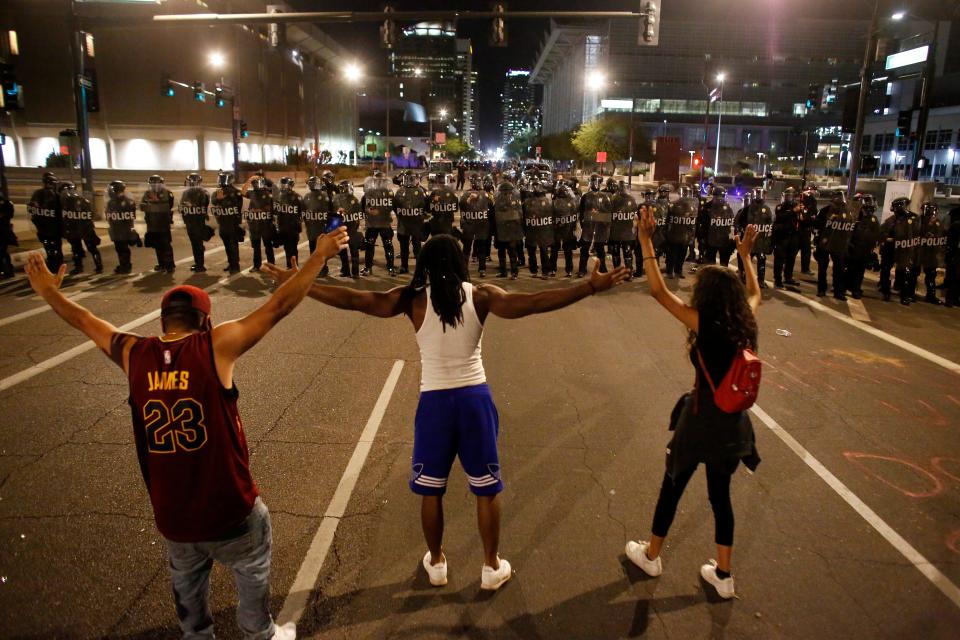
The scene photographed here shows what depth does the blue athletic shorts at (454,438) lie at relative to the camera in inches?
136

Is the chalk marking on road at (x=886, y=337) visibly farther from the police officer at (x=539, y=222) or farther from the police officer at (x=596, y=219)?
the police officer at (x=539, y=222)

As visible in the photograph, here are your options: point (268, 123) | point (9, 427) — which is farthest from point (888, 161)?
point (9, 427)

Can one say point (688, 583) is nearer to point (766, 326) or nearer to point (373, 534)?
point (373, 534)

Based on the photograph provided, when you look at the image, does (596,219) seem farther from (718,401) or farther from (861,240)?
(718,401)

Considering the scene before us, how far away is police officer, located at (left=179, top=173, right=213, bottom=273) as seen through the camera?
13.7m

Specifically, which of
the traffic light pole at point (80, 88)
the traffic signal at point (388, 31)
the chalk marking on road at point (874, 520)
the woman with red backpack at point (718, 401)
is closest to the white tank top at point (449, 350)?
the woman with red backpack at point (718, 401)

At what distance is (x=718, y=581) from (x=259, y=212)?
12.2 metres

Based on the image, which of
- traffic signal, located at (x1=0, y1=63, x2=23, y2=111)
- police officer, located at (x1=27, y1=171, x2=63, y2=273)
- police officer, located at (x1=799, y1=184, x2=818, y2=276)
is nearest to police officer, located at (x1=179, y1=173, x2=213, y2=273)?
police officer, located at (x1=27, y1=171, x2=63, y2=273)

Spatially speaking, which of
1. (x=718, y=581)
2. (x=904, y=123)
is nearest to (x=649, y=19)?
(x=904, y=123)

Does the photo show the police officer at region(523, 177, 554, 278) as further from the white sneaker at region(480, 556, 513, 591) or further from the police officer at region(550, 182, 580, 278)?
the white sneaker at region(480, 556, 513, 591)

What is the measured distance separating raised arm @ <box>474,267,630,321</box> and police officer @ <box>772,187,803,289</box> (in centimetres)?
1119

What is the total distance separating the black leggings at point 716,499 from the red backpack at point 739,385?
0.41 m

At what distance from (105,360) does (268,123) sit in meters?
63.1

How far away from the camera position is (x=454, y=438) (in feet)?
11.5
